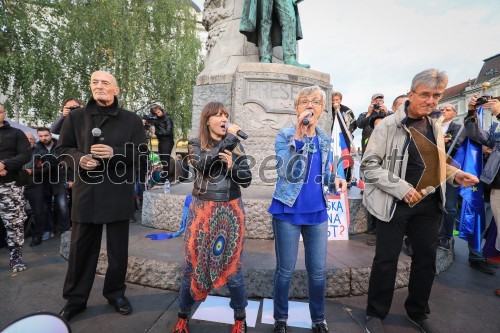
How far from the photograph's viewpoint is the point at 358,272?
3182 millimetres

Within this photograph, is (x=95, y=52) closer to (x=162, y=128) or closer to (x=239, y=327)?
(x=162, y=128)

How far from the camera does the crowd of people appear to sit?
2320mm

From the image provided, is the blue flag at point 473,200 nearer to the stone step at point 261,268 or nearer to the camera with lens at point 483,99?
the camera with lens at point 483,99

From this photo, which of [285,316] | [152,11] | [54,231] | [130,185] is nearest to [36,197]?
[54,231]

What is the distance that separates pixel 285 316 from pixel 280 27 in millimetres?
5417

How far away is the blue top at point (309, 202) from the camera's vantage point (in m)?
2.33

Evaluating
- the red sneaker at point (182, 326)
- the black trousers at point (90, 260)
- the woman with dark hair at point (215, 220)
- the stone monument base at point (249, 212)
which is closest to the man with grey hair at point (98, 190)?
the black trousers at point (90, 260)

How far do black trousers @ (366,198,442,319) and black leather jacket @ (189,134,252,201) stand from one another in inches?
53.6

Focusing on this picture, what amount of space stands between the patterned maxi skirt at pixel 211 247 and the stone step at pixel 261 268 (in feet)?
2.64

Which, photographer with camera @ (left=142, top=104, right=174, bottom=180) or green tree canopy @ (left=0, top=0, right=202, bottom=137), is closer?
photographer with camera @ (left=142, top=104, right=174, bottom=180)

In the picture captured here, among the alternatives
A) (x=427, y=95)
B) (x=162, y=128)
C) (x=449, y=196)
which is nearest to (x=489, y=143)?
(x=449, y=196)

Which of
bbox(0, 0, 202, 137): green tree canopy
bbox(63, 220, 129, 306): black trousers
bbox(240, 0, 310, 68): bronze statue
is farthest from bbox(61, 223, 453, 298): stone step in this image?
bbox(0, 0, 202, 137): green tree canopy

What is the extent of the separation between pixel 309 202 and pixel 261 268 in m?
1.12

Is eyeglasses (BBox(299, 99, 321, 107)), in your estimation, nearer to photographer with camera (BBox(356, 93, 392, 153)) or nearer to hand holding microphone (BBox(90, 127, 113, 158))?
hand holding microphone (BBox(90, 127, 113, 158))
